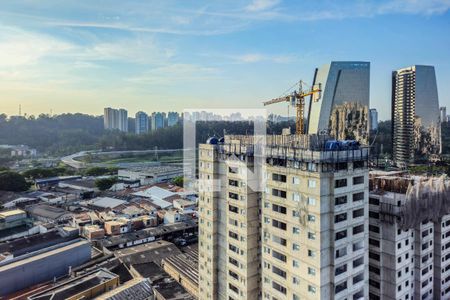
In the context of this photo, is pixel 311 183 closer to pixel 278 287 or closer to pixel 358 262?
pixel 358 262

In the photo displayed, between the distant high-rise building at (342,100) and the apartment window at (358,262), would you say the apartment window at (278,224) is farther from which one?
the distant high-rise building at (342,100)

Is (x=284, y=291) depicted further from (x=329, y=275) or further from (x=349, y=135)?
(x=349, y=135)

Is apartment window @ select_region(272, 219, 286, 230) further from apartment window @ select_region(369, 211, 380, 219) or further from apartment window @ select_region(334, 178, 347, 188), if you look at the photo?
apartment window @ select_region(369, 211, 380, 219)

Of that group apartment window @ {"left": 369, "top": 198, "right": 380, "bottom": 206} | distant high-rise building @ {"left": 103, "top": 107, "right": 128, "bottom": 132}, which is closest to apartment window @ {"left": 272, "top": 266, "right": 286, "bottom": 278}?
apartment window @ {"left": 369, "top": 198, "right": 380, "bottom": 206}

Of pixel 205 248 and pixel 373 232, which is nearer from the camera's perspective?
pixel 373 232

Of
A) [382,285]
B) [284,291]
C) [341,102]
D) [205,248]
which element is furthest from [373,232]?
[341,102]

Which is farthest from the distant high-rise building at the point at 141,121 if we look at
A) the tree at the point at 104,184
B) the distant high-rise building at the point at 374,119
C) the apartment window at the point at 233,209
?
the apartment window at the point at 233,209
